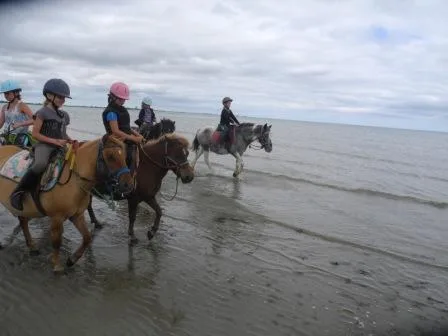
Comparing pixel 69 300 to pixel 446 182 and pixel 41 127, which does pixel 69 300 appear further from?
pixel 446 182

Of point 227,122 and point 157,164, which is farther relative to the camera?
point 227,122

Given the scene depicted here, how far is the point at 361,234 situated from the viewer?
10.0 metres

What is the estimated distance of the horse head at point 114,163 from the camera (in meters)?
5.29

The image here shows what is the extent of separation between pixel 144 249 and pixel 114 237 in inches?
34.7

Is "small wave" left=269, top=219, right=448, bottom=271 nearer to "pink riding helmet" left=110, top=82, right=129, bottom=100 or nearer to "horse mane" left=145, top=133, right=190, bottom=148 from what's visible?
"horse mane" left=145, top=133, right=190, bottom=148

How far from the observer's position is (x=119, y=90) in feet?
20.6

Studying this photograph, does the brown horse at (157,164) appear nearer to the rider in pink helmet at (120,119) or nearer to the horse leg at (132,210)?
the horse leg at (132,210)

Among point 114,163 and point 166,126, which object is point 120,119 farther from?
point 166,126

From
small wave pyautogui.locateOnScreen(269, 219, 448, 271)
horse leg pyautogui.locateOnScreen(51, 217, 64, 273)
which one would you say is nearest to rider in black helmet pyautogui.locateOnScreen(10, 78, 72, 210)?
horse leg pyautogui.locateOnScreen(51, 217, 64, 273)

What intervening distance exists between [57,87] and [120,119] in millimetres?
1322

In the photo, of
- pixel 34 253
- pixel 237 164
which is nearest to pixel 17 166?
pixel 34 253

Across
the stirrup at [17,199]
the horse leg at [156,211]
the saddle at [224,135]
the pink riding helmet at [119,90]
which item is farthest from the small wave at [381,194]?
the stirrup at [17,199]

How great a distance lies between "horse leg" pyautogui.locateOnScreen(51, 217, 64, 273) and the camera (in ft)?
18.3

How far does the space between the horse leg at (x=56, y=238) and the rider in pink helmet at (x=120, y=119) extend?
1.42 metres
